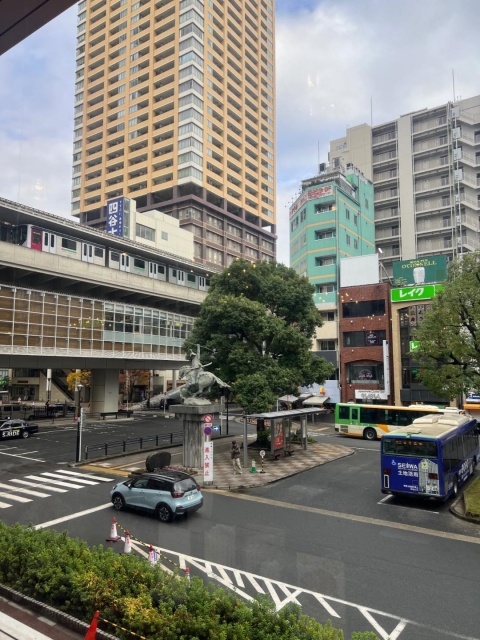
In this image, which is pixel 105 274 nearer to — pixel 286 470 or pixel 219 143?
pixel 286 470

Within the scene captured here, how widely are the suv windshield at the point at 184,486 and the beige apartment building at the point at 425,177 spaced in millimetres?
73380

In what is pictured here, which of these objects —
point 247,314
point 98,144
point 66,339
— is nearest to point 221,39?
point 98,144

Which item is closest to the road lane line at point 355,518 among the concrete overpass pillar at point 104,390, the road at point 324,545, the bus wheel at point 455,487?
the road at point 324,545

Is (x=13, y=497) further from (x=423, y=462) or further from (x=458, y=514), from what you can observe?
(x=458, y=514)

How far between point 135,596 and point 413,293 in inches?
1806

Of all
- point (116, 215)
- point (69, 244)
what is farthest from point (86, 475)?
point (116, 215)

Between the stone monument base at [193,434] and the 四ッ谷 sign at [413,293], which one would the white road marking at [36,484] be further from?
the 四ッ谷 sign at [413,293]

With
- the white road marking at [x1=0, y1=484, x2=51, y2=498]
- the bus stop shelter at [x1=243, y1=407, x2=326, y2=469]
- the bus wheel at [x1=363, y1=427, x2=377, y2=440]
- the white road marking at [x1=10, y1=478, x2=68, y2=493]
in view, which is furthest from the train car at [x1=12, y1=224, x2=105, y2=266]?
the bus wheel at [x1=363, y1=427, x2=377, y2=440]

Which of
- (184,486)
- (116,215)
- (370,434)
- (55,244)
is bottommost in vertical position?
(370,434)

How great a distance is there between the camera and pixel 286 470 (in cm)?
2311

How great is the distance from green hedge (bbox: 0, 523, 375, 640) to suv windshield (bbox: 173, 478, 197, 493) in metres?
5.16

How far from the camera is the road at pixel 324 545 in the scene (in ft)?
30.7

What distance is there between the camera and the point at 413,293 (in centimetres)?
4869

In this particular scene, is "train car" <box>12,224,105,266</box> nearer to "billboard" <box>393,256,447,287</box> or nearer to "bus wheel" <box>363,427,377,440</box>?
"bus wheel" <box>363,427,377,440</box>
